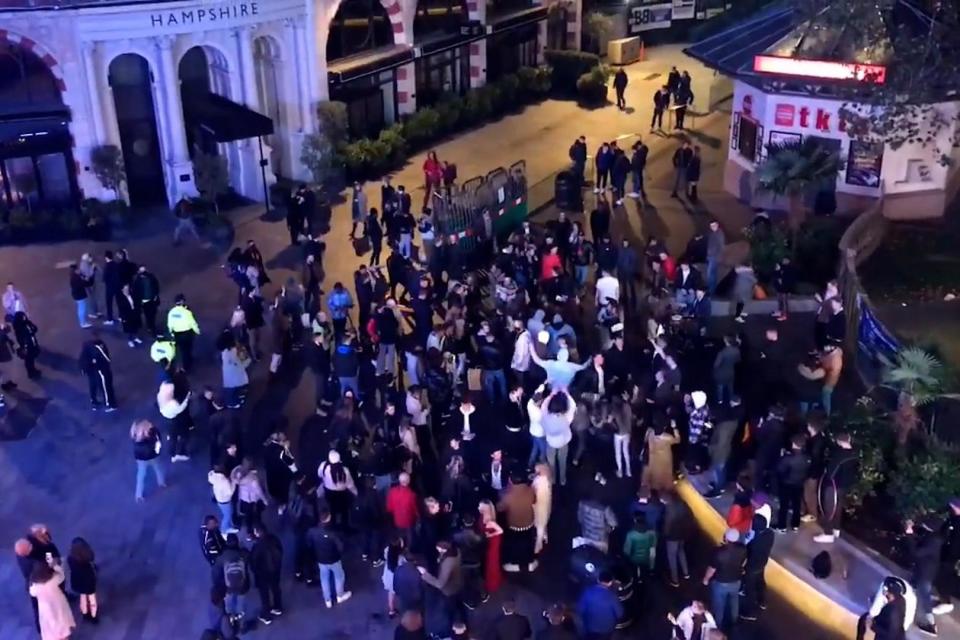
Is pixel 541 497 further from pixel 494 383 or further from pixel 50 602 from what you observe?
pixel 50 602

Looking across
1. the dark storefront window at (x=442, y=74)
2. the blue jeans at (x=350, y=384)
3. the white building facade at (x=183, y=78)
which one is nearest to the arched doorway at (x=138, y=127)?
the white building facade at (x=183, y=78)

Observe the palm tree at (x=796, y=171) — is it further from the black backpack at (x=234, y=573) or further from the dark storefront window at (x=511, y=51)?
the dark storefront window at (x=511, y=51)

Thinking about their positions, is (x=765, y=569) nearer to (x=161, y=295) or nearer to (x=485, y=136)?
(x=161, y=295)

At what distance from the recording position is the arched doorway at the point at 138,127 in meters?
26.3

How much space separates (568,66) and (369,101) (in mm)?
8927

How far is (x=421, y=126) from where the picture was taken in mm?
31125

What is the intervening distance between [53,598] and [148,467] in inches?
122

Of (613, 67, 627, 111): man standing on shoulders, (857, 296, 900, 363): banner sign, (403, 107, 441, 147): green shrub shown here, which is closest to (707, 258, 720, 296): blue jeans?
(857, 296, 900, 363): banner sign

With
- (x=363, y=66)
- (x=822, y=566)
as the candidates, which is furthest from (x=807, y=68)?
(x=822, y=566)

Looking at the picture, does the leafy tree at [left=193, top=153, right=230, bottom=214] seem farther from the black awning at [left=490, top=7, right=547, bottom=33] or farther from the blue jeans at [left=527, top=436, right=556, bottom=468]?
the blue jeans at [left=527, top=436, right=556, bottom=468]

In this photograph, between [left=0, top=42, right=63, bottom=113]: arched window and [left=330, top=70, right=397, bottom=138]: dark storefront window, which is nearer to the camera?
[left=0, top=42, right=63, bottom=113]: arched window

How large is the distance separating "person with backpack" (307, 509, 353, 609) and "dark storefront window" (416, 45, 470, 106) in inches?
841

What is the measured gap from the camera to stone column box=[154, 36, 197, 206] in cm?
2478

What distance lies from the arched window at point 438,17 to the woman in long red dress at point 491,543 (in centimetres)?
2154
